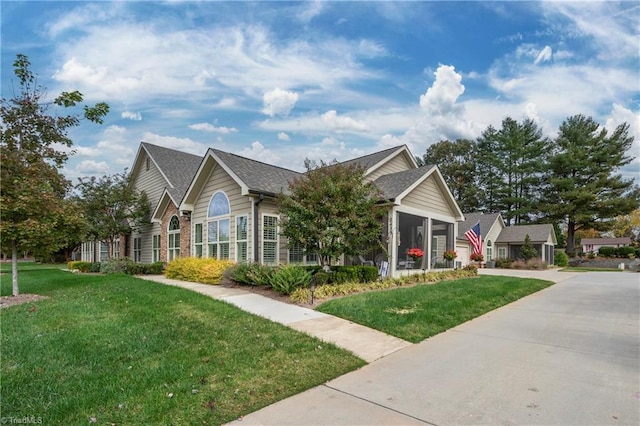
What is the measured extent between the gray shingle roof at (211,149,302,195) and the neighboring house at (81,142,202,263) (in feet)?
14.4

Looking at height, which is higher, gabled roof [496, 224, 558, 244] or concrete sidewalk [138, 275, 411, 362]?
gabled roof [496, 224, 558, 244]

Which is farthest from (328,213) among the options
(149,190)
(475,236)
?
(475,236)

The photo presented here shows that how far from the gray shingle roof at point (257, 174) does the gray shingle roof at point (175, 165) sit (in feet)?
17.6

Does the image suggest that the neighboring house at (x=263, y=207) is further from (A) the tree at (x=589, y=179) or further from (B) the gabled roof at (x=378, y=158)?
(A) the tree at (x=589, y=179)

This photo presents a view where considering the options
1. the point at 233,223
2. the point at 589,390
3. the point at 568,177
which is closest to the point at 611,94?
the point at 589,390

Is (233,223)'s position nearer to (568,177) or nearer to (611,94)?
(611,94)

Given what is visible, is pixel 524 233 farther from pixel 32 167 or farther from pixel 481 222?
pixel 32 167

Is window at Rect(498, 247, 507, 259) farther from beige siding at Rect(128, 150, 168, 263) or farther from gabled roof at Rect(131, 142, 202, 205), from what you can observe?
beige siding at Rect(128, 150, 168, 263)

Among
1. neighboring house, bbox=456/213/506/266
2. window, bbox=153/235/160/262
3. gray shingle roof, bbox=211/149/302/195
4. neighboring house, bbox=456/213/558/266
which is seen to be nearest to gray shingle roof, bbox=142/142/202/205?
window, bbox=153/235/160/262

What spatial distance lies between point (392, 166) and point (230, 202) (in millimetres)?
8490

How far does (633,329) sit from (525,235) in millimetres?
29461

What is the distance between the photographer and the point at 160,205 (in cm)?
1869

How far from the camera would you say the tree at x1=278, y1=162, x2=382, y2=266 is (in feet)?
35.5

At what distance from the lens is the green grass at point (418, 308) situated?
6816 millimetres
